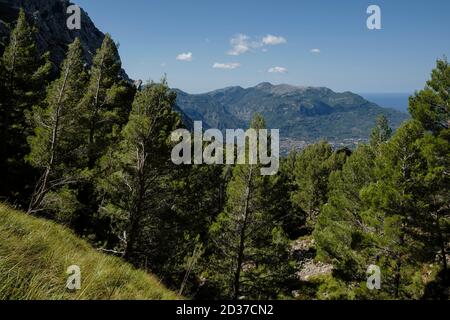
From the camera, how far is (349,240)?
19656 millimetres

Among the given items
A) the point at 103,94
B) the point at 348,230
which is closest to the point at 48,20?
the point at 103,94

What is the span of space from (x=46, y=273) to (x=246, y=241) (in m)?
17.9

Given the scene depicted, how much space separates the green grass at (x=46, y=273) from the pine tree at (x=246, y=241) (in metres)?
14.8

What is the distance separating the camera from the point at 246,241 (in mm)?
21547

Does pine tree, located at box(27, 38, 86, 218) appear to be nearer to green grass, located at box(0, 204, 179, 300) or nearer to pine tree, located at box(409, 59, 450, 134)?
green grass, located at box(0, 204, 179, 300)

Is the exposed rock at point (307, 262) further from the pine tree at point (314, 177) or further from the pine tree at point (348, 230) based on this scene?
the pine tree at point (348, 230)

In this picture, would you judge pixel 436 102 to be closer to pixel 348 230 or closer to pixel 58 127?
pixel 348 230

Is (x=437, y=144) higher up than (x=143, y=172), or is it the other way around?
(x=437, y=144)

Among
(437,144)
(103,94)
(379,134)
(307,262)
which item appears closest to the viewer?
(437,144)

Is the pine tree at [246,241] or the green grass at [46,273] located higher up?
the green grass at [46,273]

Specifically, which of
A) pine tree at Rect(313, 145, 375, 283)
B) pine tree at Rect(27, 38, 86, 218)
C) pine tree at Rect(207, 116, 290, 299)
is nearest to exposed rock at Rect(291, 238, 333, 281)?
pine tree at Rect(313, 145, 375, 283)

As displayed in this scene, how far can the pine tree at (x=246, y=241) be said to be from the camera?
823 inches

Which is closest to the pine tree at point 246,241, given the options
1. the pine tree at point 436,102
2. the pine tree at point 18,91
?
the pine tree at point 436,102
